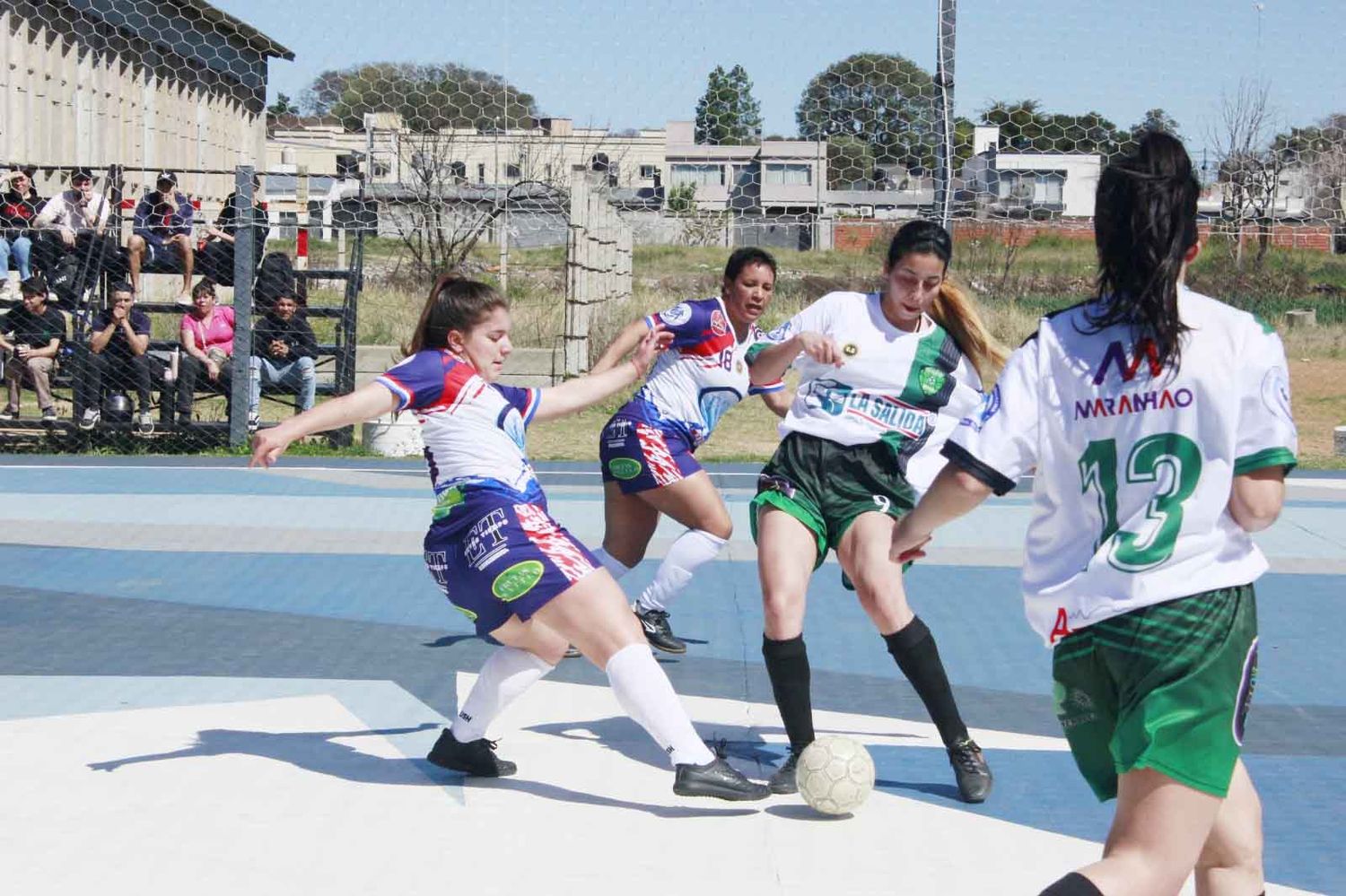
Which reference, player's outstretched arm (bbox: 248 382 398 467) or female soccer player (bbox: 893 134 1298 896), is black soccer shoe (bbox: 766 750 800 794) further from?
female soccer player (bbox: 893 134 1298 896)

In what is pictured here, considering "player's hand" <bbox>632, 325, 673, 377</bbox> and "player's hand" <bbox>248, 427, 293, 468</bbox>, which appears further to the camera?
"player's hand" <bbox>632, 325, 673, 377</bbox>

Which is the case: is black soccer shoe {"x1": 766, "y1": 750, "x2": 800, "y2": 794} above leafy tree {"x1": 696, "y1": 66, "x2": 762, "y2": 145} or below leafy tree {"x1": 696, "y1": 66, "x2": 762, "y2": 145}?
below

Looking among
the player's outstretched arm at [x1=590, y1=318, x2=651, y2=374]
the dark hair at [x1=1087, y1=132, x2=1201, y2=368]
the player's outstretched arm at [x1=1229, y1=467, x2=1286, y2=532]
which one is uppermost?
the dark hair at [x1=1087, y1=132, x2=1201, y2=368]

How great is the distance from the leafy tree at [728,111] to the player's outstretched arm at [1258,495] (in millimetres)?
12667

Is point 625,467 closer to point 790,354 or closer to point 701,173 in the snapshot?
point 790,354

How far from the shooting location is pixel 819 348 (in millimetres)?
4891

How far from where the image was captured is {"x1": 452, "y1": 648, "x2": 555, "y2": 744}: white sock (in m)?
4.84

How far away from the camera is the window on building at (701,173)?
20.9m

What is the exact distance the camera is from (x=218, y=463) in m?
12.5

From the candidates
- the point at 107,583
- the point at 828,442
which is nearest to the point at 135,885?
the point at 828,442

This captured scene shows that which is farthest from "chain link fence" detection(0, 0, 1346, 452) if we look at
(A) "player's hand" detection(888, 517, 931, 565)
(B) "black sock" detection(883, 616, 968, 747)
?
(A) "player's hand" detection(888, 517, 931, 565)

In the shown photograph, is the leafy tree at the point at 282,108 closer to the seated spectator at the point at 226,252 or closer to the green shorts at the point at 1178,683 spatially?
the seated spectator at the point at 226,252

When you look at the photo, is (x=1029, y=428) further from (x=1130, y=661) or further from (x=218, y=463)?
(x=218, y=463)

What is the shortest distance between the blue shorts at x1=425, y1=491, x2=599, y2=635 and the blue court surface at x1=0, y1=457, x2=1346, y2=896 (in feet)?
2.02
